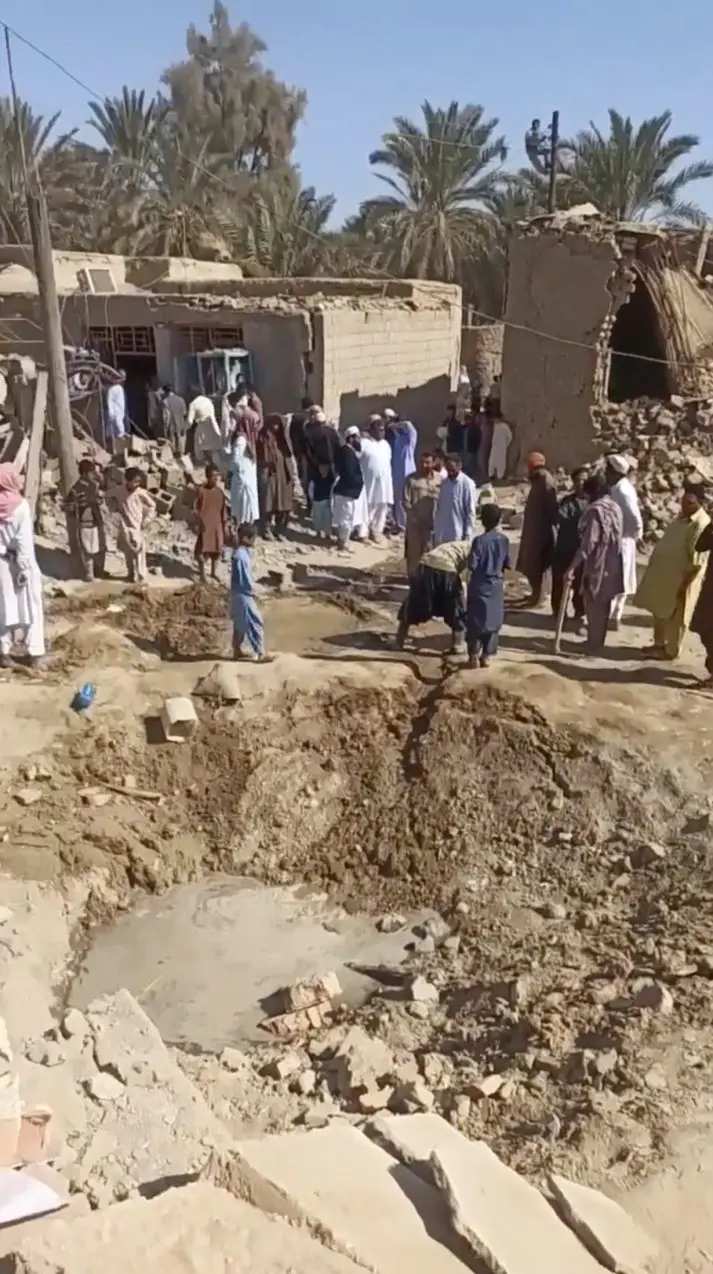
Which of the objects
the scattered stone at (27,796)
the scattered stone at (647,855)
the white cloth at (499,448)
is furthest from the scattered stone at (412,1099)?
the white cloth at (499,448)

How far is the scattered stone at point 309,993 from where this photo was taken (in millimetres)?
5445

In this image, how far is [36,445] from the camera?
10516 mm

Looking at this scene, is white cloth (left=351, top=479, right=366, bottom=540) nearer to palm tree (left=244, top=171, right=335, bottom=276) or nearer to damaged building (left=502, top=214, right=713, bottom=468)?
damaged building (left=502, top=214, right=713, bottom=468)

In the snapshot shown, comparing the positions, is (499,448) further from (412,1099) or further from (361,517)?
(412,1099)

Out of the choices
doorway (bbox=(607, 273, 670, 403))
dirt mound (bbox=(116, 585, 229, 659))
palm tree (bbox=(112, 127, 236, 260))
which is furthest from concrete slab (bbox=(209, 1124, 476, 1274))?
palm tree (bbox=(112, 127, 236, 260))

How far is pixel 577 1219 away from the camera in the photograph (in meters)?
3.50

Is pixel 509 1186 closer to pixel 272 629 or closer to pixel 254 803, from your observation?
pixel 254 803

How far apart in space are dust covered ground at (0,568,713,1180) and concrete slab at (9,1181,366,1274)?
128 cm

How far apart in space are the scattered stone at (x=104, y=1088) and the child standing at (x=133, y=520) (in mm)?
5945

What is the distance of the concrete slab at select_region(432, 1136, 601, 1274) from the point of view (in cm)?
329

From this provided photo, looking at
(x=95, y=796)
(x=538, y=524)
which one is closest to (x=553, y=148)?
(x=538, y=524)

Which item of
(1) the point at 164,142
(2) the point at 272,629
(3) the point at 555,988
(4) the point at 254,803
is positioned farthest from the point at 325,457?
(1) the point at 164,142

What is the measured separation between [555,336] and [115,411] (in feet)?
17.7

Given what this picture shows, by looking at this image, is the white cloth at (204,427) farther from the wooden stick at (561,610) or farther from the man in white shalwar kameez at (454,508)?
the wooden stick at (561,610)
